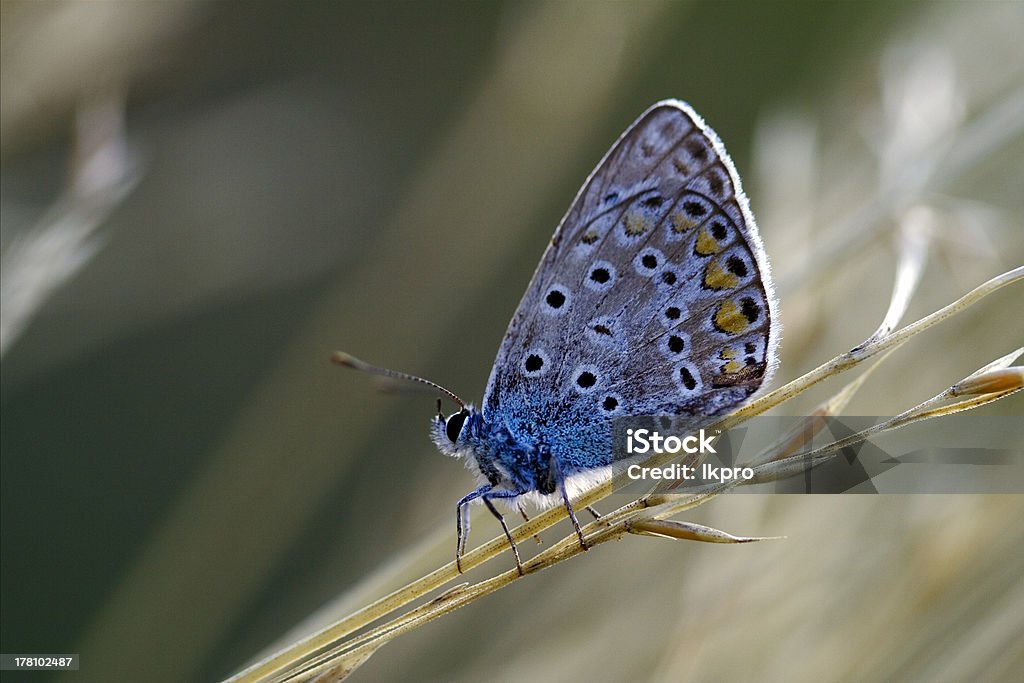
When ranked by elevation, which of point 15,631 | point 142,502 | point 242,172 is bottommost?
point 15,631

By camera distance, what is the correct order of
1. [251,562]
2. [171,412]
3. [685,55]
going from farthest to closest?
[685,55], [171,412], [251,562]

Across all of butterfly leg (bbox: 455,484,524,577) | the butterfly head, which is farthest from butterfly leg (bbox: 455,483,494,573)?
the butterfly head

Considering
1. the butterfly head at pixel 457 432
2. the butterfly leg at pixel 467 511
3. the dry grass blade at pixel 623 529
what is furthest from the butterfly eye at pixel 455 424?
the dry grass blade at pixel 623 529

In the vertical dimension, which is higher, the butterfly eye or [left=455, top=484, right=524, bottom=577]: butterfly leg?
the butterfly eye

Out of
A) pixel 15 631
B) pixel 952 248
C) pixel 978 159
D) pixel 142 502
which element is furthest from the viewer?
pixel 142 502

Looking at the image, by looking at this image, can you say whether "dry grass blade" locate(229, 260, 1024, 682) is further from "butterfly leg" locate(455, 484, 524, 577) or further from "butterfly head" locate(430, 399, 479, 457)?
"butterfly head" locate(430, 399, 479, 457)

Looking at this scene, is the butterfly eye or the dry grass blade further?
the butterfly eye

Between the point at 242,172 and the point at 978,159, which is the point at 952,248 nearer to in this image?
the point at 978,159

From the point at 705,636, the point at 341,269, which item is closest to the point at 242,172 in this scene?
the point at 341,269
